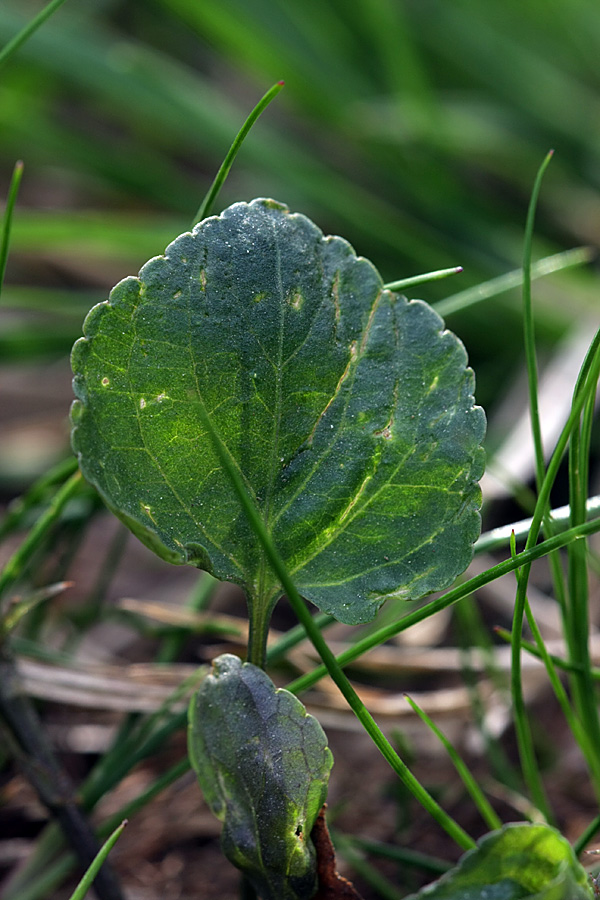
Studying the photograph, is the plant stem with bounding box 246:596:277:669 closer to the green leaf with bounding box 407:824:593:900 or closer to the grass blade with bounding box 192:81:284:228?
the green leaf with bounding box 407:824:593:900

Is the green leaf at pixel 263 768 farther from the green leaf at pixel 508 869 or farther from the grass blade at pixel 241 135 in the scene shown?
the grass blade at pixel 241 135

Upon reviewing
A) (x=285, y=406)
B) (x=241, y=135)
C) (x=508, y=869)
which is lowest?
(x=508, y=869)

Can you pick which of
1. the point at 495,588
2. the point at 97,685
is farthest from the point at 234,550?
the point at 495,588

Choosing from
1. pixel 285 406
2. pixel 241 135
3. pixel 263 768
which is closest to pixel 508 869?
pixel 263 768

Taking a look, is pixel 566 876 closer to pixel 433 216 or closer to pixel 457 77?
pixel 433 216

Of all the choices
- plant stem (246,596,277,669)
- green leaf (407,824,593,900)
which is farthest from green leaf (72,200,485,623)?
green leaf (407,824,593,900)

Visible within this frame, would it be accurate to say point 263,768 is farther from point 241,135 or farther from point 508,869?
point 241,135

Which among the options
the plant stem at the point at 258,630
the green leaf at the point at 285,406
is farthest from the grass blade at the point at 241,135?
the plant stem at the point at 258,630
